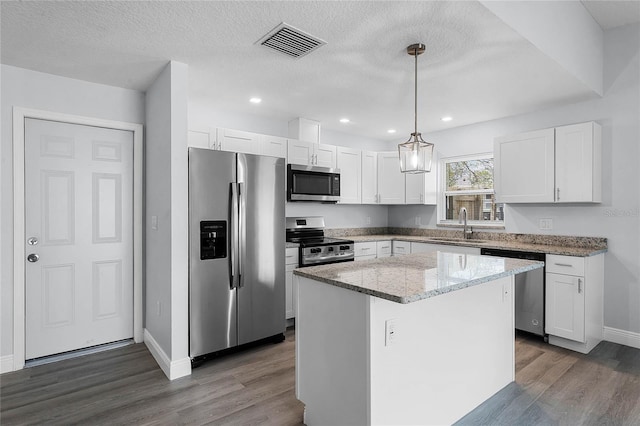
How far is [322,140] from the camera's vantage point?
5.16 meters

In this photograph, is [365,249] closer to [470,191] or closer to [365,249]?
[365,249]

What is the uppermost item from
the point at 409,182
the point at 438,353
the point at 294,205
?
the point at 409,182

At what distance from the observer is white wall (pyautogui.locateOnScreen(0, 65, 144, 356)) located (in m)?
2.82

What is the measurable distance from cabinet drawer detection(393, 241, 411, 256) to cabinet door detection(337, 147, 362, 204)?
804mm

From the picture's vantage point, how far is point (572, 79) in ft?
10.0

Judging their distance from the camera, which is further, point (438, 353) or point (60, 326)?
point (60, 326)

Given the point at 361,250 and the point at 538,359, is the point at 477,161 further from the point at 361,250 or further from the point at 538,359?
the point at 538,359

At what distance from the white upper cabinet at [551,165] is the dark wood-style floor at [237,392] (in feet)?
5.09

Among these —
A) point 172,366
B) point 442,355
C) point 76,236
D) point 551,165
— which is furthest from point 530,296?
point 76,236

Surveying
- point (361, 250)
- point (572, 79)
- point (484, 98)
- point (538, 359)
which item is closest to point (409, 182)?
point (361, 250)

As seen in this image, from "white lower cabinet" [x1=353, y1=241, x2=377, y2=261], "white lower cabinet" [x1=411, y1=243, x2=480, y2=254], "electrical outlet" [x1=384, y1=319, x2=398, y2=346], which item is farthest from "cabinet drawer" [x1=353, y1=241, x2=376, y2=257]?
"electrical outlet" [x1=384, y1=319, x2=398, y2=346]

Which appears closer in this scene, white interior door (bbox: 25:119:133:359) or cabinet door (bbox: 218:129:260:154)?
white interior door (bbox: 25:119:133:359)

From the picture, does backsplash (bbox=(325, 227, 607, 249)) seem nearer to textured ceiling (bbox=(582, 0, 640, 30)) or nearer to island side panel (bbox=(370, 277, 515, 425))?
island side panel (bbox=(370, 277, 515, 425))

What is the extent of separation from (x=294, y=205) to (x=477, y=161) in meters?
2.59
